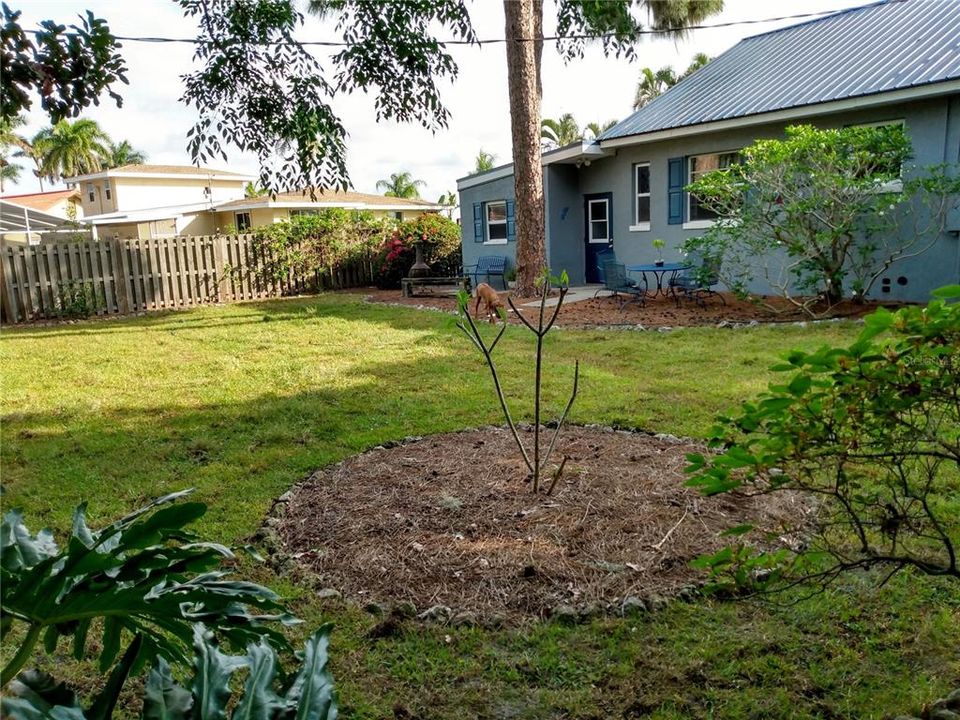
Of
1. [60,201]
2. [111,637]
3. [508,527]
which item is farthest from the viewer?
[60,201]

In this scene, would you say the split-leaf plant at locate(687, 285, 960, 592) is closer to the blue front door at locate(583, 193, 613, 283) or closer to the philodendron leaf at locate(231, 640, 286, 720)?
the philodendron leaf at locate(231, 640, 286, 720)

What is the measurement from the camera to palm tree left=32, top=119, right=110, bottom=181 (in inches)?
2288

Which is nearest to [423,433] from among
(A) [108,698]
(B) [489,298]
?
(A) [108,698]

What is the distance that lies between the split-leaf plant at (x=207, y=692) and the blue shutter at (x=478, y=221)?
1811 cm

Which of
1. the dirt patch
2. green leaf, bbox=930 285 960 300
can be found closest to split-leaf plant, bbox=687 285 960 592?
green leaf, bbox=930 285 960 300

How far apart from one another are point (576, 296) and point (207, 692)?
13.7m

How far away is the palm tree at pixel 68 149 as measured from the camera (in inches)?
2288

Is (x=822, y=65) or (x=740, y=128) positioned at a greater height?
(x=822, y=65)

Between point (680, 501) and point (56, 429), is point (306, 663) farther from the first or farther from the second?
point (56, 429)

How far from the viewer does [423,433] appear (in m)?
5.87

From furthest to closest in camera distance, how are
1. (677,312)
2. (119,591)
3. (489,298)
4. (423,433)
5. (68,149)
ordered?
(68,149) < (677,312) < (489,298) < (423,433) < (119,591)

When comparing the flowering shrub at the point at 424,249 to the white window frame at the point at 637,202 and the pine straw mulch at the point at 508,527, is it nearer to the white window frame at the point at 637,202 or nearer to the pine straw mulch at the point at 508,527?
the white window frame at the point at 637,202

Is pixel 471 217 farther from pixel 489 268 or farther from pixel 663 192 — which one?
pixel 663 192

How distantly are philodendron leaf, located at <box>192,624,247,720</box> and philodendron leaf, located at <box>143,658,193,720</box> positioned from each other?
2 centimetres
